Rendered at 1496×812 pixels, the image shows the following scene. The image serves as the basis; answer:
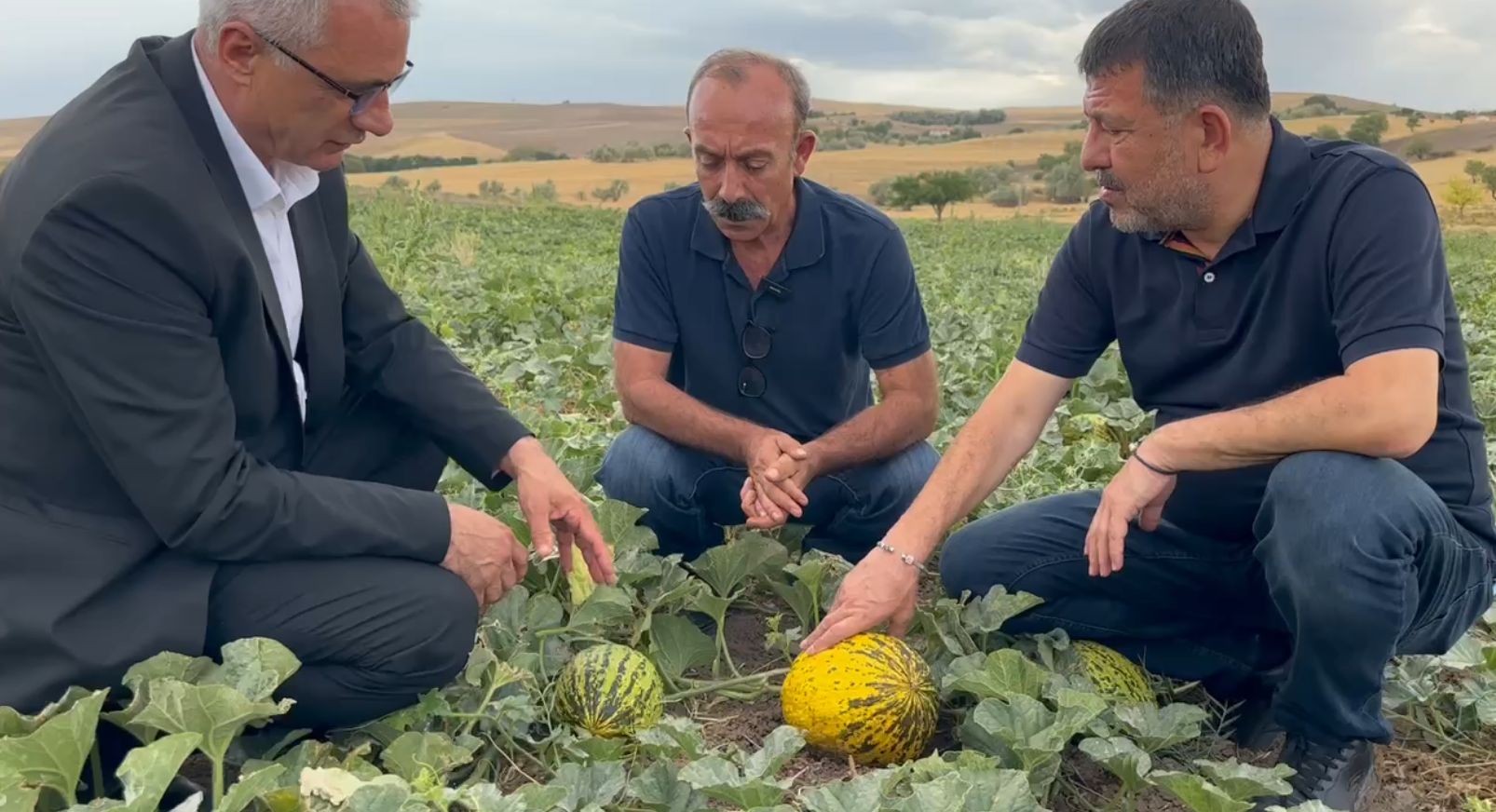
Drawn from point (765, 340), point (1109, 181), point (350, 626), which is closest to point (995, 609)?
point (1109, 181)

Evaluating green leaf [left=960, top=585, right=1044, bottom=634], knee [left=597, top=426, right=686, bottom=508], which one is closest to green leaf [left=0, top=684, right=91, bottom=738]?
knee [left=597, top=426, right=686, bottom=508]

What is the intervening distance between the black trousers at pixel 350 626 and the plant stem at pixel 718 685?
57 cm

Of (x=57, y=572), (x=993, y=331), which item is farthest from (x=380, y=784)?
(x=993, y=331)

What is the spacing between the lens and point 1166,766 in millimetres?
3043

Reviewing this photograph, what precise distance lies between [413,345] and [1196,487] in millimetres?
1927

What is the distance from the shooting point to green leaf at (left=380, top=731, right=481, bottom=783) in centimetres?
256

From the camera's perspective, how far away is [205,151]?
2582 millimetres

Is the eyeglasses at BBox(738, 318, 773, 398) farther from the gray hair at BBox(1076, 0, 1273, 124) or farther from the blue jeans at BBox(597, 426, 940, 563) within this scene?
the gray hair at BBox(1076, 0, 1273, 124)

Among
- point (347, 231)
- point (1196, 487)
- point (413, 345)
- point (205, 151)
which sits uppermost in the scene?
point (205, 151)

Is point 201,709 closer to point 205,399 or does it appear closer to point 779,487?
point 205,399

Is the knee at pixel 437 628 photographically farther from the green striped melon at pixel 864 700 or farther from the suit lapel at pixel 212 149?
the green striped melon at pixel 864 700

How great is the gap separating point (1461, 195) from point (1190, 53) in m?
58.7

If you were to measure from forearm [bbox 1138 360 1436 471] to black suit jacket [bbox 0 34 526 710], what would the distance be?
1678 mm

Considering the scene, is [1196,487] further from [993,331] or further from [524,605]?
[993,331]
